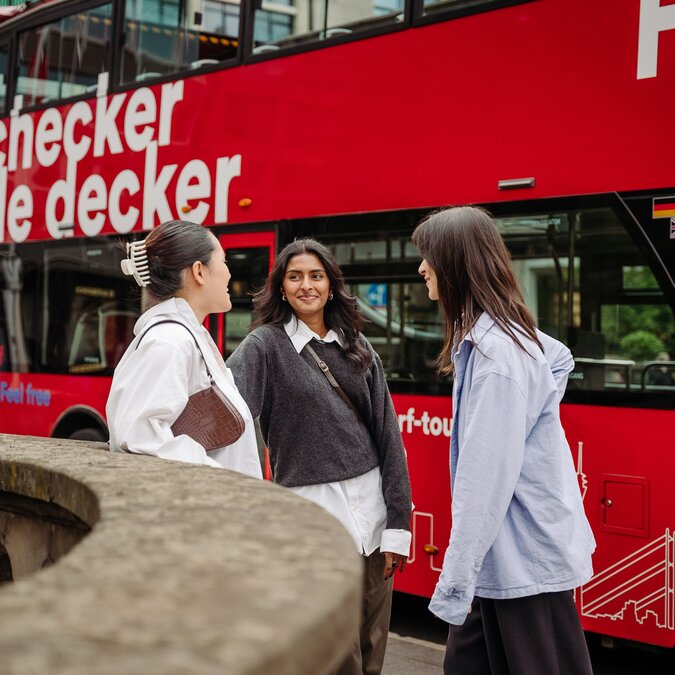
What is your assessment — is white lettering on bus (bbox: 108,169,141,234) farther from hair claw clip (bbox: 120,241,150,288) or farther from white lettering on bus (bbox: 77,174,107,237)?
hair claw clip (bbox: 120,241,150,288)

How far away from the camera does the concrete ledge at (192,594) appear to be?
0.87 metres

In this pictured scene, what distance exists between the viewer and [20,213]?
324 inches

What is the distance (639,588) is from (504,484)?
2.38m

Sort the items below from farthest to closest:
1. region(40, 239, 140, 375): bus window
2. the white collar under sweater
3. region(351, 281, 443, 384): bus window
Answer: region(40, 239, 140, 375): bus window
region(351, 281, 443, 384): bus window
the white collar under sweater

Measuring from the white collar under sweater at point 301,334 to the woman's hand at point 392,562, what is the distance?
0.71 meters

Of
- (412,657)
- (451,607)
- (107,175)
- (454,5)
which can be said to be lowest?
(412,657)

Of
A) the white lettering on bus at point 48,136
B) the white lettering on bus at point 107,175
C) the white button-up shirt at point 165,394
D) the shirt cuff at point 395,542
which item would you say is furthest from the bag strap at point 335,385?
the white lettering on bus at point 48,136

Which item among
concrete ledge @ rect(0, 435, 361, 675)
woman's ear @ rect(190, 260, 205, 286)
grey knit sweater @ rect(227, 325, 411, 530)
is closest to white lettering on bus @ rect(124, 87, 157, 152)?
grey knit sweater @ rect(227, 325, 411, 530)

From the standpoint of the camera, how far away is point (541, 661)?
2.35 meters

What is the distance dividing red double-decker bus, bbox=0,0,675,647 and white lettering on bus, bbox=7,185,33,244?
0.13 meters

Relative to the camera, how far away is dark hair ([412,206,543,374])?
248cm

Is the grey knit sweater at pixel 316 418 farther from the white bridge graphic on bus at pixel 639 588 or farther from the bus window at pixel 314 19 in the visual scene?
the bus window at pixel 314 19

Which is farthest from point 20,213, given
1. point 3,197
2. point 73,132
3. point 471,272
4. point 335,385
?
point 471,272

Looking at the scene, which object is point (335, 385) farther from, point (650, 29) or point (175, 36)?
point (175, 36)
